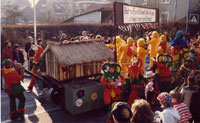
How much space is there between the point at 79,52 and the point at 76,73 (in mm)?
668

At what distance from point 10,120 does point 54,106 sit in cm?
140

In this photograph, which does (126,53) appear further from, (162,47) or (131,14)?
(131,14)

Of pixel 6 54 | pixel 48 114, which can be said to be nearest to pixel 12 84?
pixel 48 114

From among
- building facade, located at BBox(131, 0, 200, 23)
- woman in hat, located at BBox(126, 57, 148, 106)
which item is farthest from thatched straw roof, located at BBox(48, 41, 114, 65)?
building facade, located at BBox(131, 0, 200, 23)

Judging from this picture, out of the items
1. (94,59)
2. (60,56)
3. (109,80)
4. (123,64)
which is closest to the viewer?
(109,80)

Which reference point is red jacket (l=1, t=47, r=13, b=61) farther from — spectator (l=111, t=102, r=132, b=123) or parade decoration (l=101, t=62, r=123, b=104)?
spectator (l=111, t=102, r=132, b=123)

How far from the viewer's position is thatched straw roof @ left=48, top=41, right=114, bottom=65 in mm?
5844

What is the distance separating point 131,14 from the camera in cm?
667

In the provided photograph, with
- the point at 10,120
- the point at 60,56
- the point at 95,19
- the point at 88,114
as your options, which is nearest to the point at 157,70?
the point at 88,114

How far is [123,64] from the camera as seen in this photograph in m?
8.00

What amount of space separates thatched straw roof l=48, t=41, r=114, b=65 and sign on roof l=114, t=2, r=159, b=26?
104 cm

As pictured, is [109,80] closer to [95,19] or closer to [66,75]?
[66,75]

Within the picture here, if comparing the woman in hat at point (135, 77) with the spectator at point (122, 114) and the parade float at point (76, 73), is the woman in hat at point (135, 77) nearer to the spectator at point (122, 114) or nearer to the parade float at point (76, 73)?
the parade float at point (76, 73)

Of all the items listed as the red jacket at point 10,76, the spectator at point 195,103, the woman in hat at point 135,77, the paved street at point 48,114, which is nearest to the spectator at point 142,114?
the spectator at point 195,103
